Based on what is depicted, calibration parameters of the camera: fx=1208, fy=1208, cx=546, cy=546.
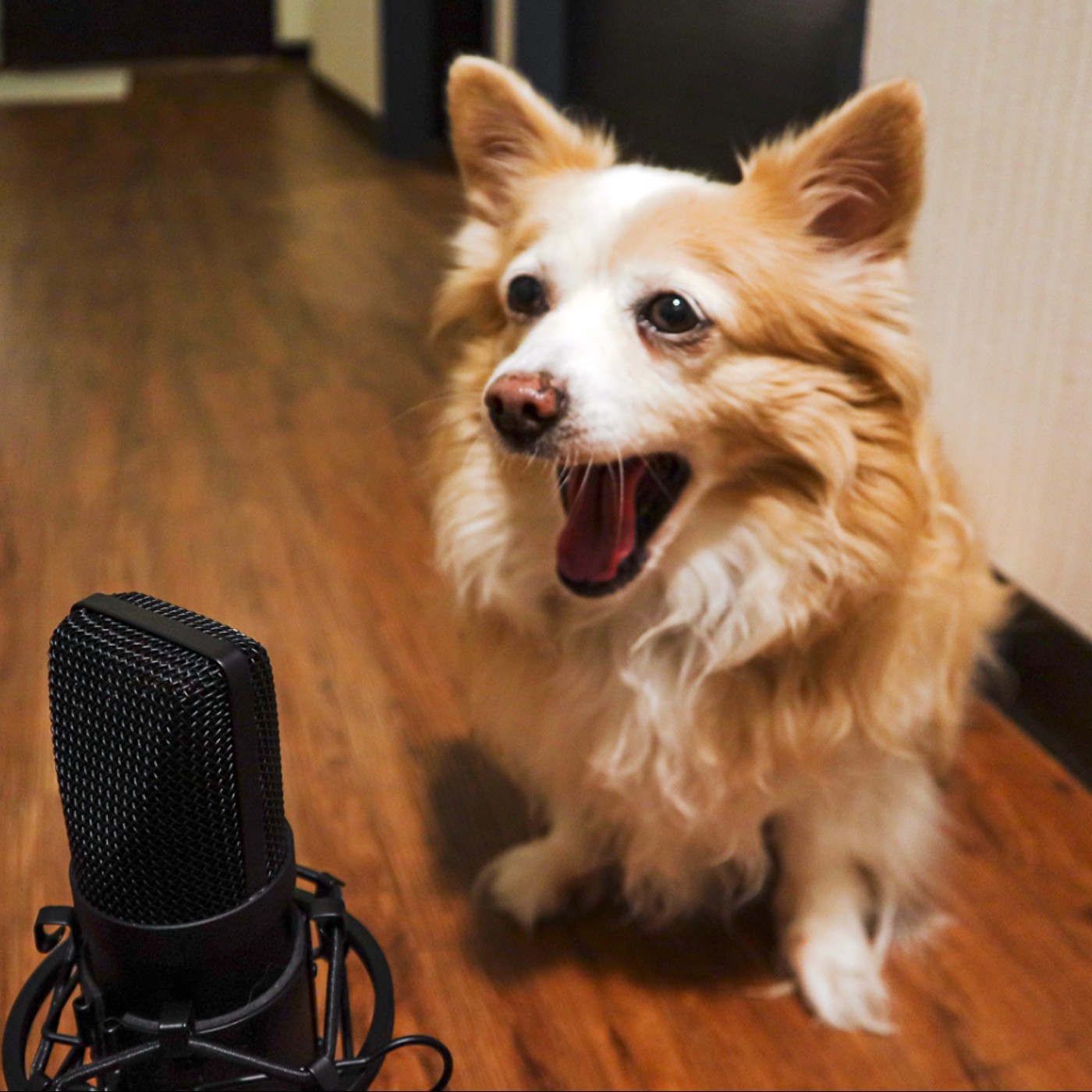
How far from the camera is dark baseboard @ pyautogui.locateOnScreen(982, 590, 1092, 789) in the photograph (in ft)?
5.83

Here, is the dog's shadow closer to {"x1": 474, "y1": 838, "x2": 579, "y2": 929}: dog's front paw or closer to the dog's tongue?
{"x1": 474, "y1": 838, "x2": 579, "y2": 929}: dog's front paw

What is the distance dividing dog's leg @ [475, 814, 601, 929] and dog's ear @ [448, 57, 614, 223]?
2.54ft

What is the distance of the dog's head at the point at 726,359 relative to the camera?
1158 mm

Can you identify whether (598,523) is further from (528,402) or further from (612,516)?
(528,402)

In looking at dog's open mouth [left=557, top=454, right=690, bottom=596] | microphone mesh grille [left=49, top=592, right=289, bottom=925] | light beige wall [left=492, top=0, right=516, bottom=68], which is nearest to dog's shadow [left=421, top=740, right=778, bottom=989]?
dog's open mouth [left=557, top=454, right=690, bottom=596]

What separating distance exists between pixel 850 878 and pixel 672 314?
2.47 ft

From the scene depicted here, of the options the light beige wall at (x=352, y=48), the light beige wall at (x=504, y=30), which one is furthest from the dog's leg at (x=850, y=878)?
the light beige wall at (x=352, y=48)

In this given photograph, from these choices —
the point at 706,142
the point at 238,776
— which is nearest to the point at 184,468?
the point at 706,142

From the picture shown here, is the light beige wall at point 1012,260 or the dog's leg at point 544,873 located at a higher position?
the light beige wall at point 1012,260

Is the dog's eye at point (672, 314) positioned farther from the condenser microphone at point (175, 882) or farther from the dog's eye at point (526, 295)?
the condenser microphone at point (175, 882)

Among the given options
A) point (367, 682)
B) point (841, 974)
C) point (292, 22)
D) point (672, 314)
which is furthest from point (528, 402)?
point (292, 22)

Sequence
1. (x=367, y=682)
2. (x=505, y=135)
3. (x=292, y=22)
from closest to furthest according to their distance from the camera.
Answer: (x=505, y=135) → (x=367, y=682) → (x=292, y=22)

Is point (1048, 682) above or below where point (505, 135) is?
below

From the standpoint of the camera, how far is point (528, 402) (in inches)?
44.3
